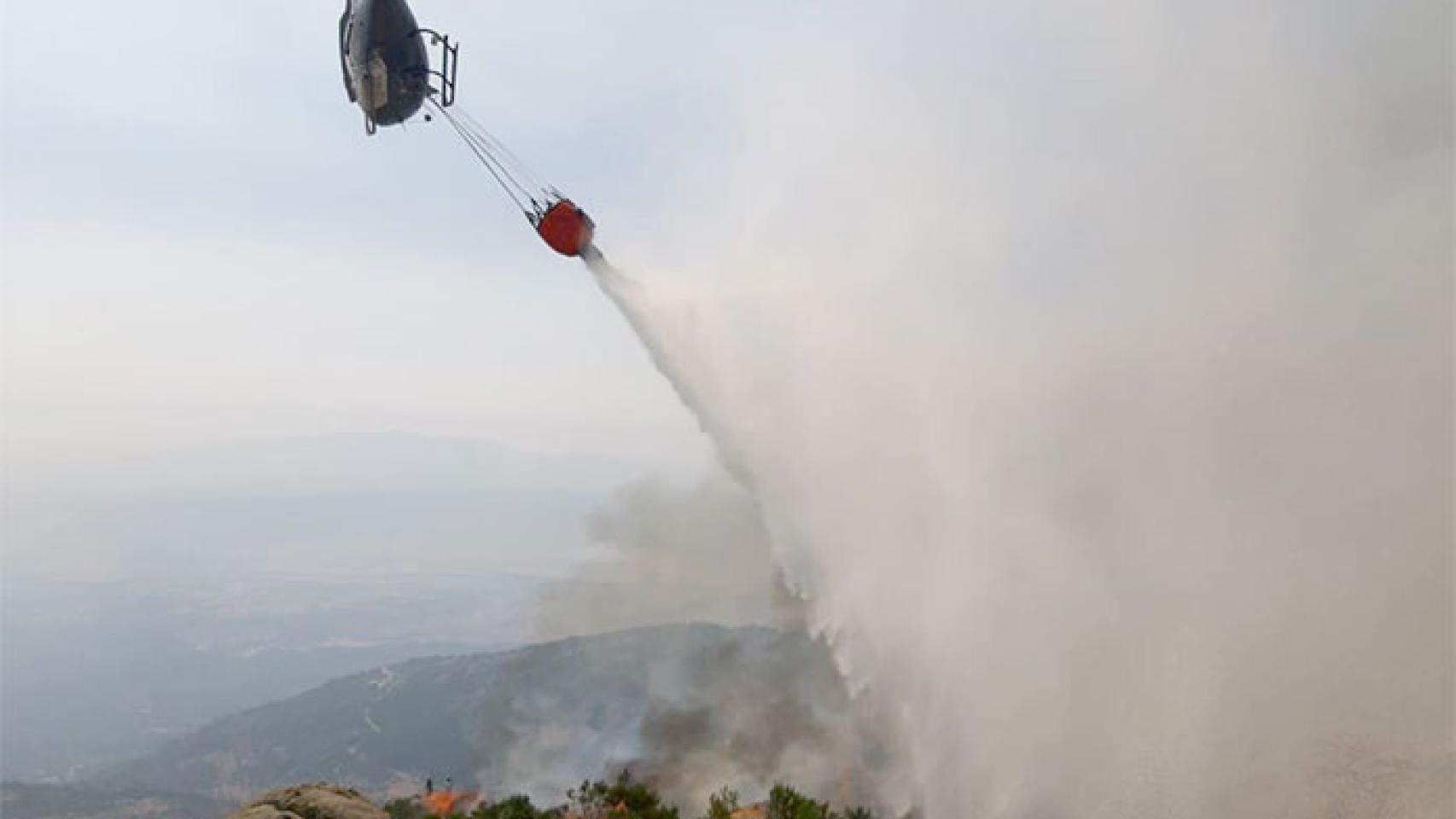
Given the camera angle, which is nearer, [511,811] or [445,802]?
[511,811]

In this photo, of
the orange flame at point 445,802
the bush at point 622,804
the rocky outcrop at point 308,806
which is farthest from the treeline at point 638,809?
the rocky outcrop at point 308,806

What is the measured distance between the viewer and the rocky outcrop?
40.2 metres

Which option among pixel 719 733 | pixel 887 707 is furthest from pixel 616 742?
pixel 887 707

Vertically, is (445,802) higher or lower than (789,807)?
higher

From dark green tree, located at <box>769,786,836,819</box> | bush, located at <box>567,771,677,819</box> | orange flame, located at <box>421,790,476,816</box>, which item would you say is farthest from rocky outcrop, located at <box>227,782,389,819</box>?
orange flame, located at <box>421,790,476,816</box>

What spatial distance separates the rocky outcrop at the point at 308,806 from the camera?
40250 mm

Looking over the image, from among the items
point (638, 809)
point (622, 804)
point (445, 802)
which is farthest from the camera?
point (445, 802)

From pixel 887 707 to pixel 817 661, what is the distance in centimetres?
6170

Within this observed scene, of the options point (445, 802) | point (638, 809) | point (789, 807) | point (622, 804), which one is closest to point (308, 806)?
point (789, 807)

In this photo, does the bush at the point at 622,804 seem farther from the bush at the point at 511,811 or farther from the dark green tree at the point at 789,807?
the dark green tree at the point at 789,807

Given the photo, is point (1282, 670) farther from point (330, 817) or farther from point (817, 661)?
point (817, 661)

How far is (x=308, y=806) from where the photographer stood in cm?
4178

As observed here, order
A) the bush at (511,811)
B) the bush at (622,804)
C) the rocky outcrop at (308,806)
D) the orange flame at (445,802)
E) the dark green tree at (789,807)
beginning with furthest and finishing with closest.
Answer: the orange flame at (445,802) < the bush at (511,811) < the bush at (622,804) < the dark green tree at (789,807) < the rocky outcrop at (308,806)

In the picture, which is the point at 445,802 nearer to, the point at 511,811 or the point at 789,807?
the point at 511,811
